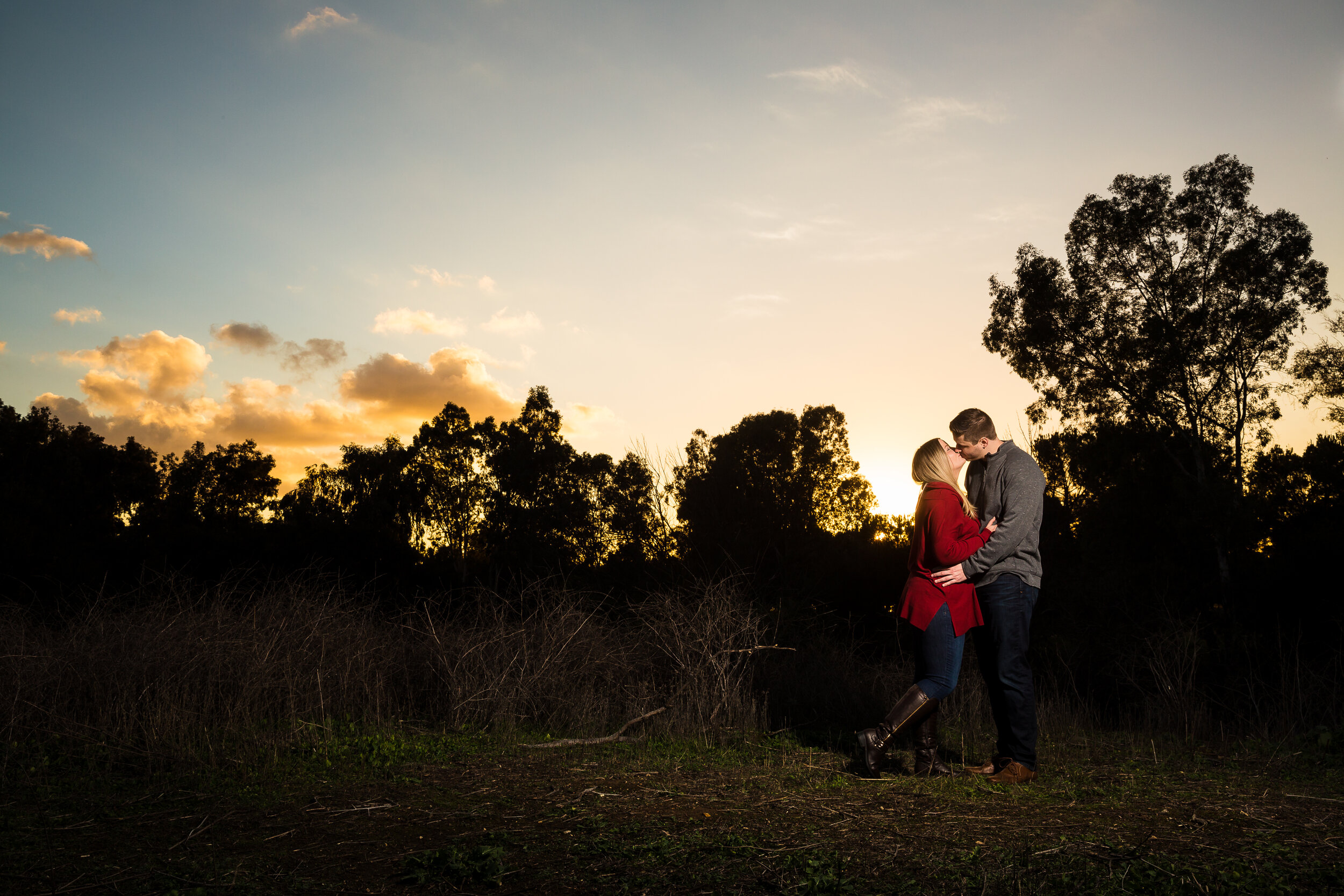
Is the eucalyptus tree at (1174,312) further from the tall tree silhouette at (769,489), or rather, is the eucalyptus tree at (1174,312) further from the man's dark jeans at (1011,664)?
the man's dark jeans at (1011,664)

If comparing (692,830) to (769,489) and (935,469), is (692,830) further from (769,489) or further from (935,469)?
(769,489)

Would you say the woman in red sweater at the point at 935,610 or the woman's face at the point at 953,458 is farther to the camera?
the woman's face at the point at 953,458

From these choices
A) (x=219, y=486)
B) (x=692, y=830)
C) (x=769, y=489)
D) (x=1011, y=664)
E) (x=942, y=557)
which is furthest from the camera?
(x=219, y=486)

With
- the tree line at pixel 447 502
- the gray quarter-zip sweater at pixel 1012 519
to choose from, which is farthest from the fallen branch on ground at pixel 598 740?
the tree line at pixel 447 502

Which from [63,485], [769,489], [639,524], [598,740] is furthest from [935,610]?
[63,485]

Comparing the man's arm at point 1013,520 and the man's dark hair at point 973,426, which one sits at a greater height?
the man's dark hair at point 973,426

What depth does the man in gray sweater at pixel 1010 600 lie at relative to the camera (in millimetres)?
4195

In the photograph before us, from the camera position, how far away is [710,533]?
19.5 metres

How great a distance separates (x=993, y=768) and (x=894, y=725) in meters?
0.59

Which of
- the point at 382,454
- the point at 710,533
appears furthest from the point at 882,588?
the point at 382,454

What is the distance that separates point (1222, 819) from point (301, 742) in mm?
5235

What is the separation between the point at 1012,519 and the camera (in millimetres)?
4254

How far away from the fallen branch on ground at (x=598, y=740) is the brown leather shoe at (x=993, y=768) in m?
2.63

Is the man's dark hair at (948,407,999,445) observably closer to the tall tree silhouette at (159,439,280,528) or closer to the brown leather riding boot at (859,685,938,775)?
the brown leather riding boot at (859,685,938,775)
